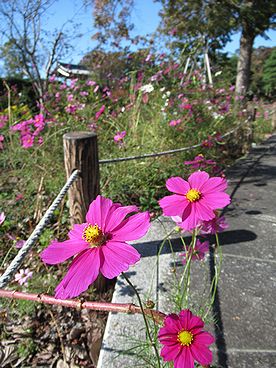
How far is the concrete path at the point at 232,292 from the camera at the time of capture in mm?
1069

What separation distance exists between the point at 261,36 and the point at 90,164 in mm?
8722

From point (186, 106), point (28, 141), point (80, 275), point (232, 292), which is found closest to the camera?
point (80, 275)

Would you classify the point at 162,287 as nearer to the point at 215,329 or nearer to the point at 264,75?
the point at 215,329

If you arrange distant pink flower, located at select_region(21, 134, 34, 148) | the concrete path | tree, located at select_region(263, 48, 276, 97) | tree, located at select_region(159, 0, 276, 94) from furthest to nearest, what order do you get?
tree, located at select_region(263, 48, 276, 97) → tree, located at select_region(159, 0, 276, 94) → distant pink flower, located at select_region(21, 134, 34, 148) → the concrete path

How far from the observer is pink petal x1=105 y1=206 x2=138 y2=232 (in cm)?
49

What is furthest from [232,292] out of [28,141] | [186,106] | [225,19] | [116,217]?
[225,19]

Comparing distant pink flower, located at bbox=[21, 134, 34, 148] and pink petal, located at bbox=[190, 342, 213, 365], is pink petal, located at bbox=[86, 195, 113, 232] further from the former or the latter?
distant pink flower, located at bbox=[21, 134, 34, 148]

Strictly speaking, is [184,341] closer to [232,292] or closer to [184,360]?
[184,360]

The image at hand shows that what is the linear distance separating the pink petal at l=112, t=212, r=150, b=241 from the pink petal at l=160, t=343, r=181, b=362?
19cm

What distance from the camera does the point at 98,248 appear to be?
455 millimetres

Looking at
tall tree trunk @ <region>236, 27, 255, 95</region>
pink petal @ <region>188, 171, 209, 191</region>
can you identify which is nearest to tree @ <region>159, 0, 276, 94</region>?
tall tree trunk @ <region>236, 27, 255, 95</region>

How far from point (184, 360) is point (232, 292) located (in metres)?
1.01

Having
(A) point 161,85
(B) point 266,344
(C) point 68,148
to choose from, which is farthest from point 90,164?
(A) point 161,85

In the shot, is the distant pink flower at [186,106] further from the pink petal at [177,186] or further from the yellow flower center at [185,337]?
the yellow flower center at [185,337]
